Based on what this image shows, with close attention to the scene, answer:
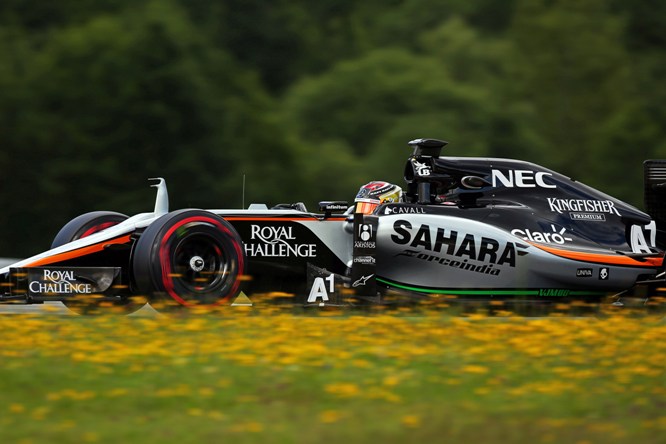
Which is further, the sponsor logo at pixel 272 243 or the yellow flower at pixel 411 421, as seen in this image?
the sponsor logo at pixel 272 243

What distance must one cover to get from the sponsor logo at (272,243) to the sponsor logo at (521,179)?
1885 millimetres

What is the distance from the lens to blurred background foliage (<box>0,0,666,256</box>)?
103 feet

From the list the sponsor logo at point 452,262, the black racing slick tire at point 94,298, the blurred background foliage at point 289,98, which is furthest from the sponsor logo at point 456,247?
the blurred background foliage at point 289,98

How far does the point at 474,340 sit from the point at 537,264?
2.42 meters

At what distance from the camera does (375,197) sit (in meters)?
10.0

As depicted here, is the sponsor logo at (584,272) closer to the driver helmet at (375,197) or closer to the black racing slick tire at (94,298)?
the driver helmet at (375,197)

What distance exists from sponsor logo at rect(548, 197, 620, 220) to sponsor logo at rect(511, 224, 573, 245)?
24cm

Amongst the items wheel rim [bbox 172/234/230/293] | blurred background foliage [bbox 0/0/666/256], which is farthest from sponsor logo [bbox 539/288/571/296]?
blurred background foliage [bbox 0/0/666/256]

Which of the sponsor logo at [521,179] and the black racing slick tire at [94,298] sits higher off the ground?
the sponsor logo at [521,179]

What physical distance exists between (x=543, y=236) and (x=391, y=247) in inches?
51.9

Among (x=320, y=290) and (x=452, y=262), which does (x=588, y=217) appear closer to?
(x=452, y=262)

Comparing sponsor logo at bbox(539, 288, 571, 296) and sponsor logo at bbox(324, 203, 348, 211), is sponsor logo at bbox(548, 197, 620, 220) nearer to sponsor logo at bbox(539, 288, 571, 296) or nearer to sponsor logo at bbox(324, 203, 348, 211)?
sponsor logo at bbox(539, 288, 571, 296)

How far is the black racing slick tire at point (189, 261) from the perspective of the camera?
8648 mm

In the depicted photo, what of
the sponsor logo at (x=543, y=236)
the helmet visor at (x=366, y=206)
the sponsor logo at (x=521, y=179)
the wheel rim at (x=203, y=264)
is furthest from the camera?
the sponsor logo at (x=521, y=179)
